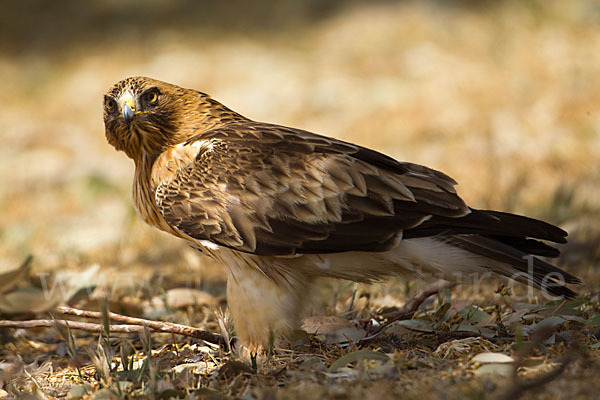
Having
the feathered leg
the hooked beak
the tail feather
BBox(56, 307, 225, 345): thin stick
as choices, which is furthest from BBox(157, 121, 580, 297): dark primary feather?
the hooked beak

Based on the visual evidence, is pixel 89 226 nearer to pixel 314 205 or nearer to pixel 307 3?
pixel 314 205

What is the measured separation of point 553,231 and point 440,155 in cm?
483

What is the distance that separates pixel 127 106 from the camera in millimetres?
4457

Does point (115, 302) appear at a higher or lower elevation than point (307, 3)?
lower

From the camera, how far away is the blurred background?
23.4 feet

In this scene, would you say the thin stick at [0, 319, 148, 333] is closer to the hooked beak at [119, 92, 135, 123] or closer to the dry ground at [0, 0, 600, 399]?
the dry ground at [0, 0, 600, 399]

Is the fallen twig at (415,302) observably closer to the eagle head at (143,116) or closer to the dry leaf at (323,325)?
the dry leaf at (323,325)

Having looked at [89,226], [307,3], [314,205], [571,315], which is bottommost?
[89,226]

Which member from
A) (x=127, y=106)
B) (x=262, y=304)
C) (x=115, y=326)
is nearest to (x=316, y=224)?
(x=262, y=304)

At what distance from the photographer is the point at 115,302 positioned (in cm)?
470

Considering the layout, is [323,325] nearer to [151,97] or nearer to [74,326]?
[74,326]

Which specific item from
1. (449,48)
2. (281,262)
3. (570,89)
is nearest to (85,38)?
(449,48)

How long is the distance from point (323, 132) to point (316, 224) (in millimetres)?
6189

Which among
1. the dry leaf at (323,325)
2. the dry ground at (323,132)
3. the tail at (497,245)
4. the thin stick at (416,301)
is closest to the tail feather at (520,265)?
the tail at (497,245)
